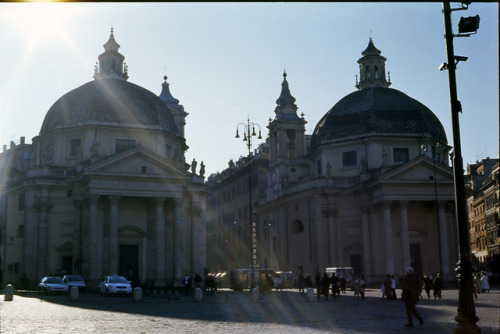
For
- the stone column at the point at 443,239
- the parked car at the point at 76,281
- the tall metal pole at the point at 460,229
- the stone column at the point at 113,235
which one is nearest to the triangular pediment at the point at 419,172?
the stone column at the point at 443,239

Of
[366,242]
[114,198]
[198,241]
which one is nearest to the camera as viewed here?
[114,198]

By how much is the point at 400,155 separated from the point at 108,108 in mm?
30374

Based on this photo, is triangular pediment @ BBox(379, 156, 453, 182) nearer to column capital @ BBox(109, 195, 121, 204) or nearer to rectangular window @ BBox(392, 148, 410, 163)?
rectangular window @ BBox(392, 148, 410, 163)

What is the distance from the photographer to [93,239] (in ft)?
158

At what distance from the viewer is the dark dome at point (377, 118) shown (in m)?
64.8

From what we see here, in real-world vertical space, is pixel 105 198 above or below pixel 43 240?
above

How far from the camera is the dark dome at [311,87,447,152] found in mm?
64750

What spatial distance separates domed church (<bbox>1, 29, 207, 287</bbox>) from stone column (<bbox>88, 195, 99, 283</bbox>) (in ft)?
0.26

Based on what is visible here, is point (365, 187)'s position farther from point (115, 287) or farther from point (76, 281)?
point (76, 281)

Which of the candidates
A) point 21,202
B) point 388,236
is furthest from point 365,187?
point 21,202

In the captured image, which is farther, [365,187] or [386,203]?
[365,187]

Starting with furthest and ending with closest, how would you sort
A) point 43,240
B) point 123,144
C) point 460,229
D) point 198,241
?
point 123,144
point 198,241
point 43,240
point 460,229

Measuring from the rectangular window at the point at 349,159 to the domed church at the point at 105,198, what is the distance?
17063 millimetres

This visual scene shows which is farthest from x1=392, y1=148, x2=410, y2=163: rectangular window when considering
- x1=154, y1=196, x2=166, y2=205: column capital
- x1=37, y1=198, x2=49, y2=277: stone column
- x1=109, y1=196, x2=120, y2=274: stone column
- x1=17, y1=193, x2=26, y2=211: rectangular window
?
x1=17, y1=193, x2=26, y2=211: rectangular window
